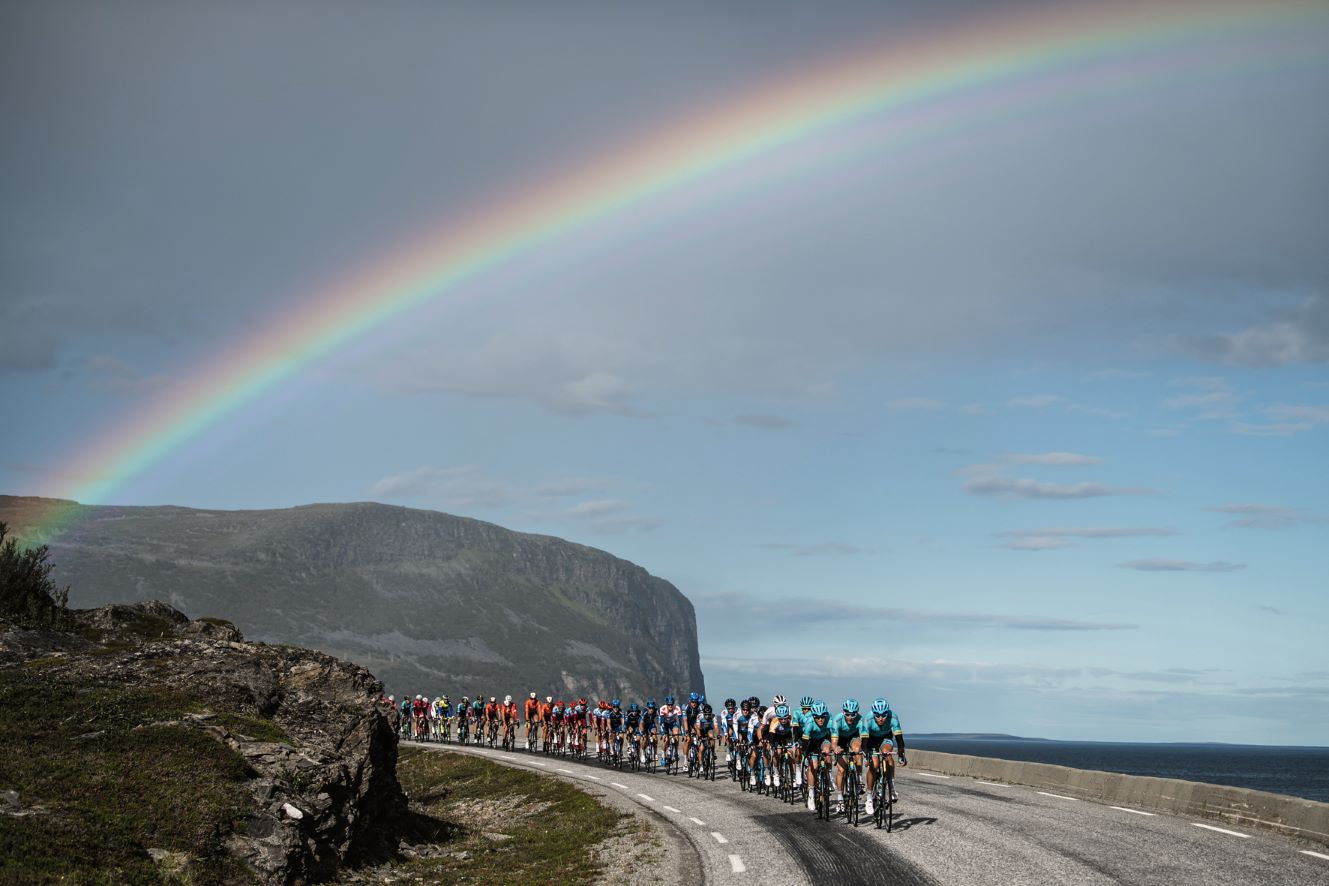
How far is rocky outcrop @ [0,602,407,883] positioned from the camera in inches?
779

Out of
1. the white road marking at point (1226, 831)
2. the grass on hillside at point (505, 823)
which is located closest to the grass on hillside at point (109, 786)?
the grass on hillside at point (505, 823)

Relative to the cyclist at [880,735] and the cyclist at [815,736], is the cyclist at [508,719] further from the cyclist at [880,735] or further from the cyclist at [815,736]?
the cyclist at [880,735]

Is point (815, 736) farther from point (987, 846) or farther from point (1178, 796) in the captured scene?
point (1178, 796)

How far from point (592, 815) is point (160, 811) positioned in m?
12.1

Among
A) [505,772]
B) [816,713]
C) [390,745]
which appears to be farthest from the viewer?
[505,772]

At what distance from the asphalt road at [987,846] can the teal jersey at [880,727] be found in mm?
1792

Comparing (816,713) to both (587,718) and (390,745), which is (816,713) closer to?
(390,745)

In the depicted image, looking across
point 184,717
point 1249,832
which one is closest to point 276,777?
point 184,717

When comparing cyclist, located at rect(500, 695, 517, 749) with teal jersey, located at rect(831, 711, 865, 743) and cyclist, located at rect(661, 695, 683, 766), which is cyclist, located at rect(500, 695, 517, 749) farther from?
teal jersey, located at rect(831, 711, 865, 743)

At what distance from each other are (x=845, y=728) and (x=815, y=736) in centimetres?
143

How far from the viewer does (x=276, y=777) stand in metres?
21.1

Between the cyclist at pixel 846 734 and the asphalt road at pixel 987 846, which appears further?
the cyclist at pixel 846 734

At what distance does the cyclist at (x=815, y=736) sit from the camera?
24078mm

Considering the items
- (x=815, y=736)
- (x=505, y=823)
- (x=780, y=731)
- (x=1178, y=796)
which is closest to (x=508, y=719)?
(x=505, y=823)
